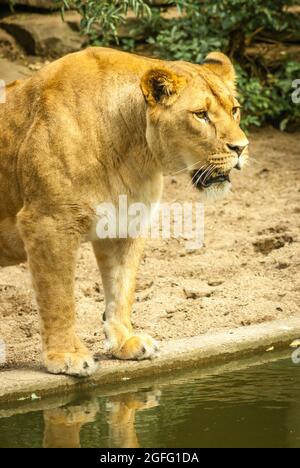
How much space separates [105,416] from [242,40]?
6.76 meters

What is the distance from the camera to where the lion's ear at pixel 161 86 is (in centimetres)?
522

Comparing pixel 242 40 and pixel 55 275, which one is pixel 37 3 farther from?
pixel 55 275

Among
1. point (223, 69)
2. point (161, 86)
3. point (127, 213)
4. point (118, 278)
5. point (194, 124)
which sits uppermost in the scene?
point (223, 69)

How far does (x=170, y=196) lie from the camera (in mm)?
9164

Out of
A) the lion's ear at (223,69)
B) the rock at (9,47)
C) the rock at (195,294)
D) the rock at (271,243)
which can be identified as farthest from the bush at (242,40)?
the lion's ear at (223,69)

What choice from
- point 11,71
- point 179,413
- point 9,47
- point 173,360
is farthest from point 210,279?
point 9,47

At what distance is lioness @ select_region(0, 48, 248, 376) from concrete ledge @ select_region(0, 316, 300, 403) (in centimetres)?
7

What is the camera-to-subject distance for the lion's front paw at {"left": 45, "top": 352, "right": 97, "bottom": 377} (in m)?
5.21

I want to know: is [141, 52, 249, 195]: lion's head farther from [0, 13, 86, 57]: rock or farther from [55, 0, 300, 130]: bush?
[0, 13, 86, 57]: rock

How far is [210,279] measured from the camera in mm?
7121

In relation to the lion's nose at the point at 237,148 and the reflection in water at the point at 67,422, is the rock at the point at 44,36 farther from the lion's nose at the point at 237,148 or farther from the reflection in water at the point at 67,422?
the reflection in water at the point at 67,422

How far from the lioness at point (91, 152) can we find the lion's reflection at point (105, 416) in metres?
0.25

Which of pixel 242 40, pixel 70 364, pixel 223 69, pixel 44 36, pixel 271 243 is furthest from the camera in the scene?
pixel 242 40

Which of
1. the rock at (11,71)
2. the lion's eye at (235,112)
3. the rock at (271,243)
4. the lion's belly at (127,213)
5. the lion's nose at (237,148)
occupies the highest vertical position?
the rock at (11,71)
